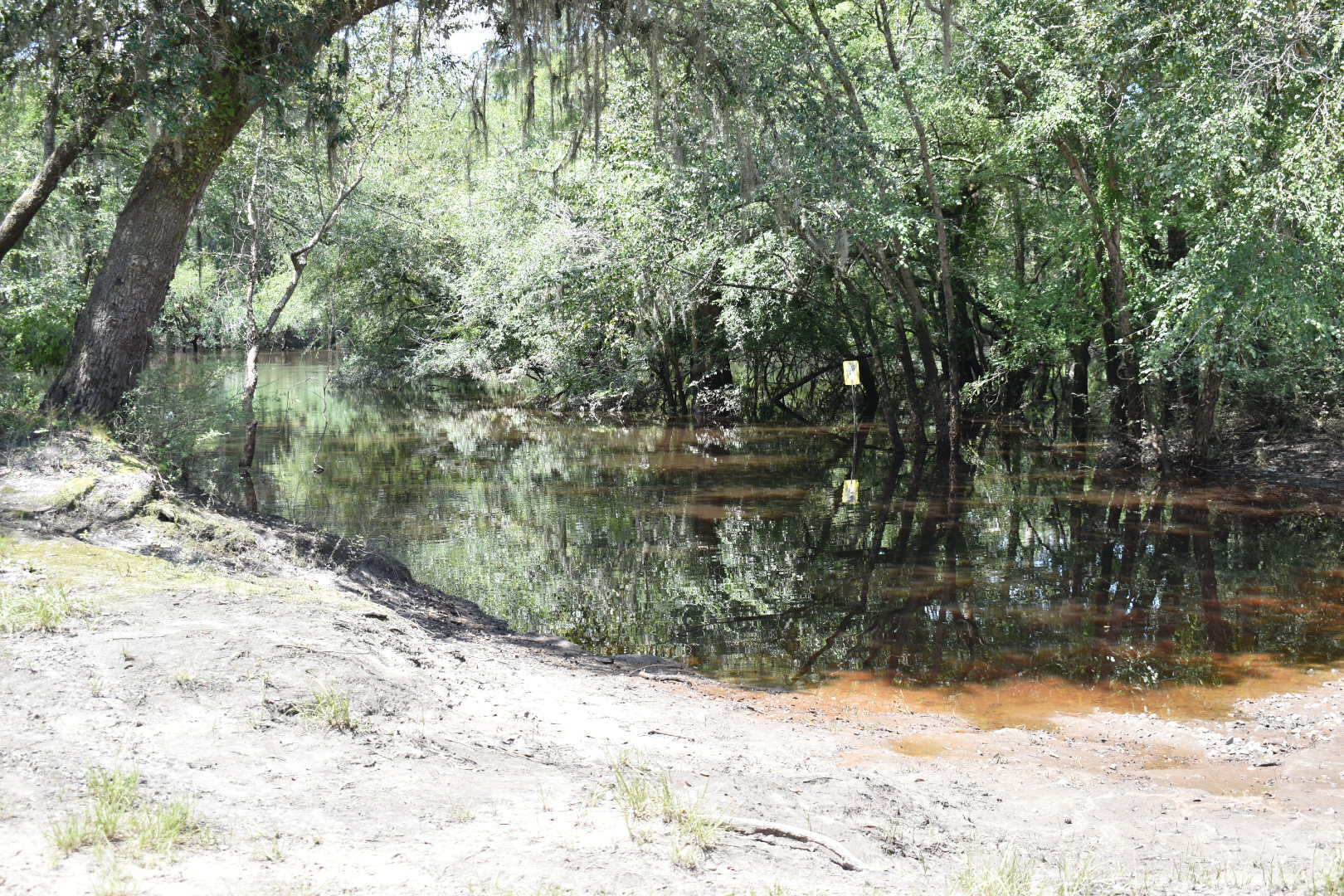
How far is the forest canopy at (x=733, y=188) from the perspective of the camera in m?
9.38

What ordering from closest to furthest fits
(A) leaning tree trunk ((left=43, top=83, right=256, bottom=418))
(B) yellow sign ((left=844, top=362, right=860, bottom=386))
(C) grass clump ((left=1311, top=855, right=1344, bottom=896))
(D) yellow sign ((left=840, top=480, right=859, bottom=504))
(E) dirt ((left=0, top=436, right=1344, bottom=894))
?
(E) dirt ((left=0, top=436, right=1344, bottom=894)) < (C) grass clump ((left=1311, top=855, right=1344, bottom=896)) < (A) leaning tree trunk ((left=43, top=83, right=256, bottom=418)) < (D) yellow sign ((left=840, top=480, right=859, bottom=504)) < (B) yellow sign ((left=844, top=362, right=860, bottom=386))

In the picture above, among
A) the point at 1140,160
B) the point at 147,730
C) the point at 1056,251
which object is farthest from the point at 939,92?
the point at 147,730

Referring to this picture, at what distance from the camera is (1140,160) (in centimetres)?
1349

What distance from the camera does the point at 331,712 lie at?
4438 millimetres

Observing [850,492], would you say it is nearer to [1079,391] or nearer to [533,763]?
[533,763]

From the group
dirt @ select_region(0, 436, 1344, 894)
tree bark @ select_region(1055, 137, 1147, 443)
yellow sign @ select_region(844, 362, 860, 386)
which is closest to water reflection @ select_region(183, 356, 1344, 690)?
dirt @ select_region(0, 436, 1344, 894)

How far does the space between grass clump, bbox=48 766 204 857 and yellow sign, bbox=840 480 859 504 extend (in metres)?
12.3

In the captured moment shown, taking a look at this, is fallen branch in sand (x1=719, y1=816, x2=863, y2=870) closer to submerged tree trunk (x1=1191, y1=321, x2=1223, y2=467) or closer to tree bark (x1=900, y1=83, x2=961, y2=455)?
submerged tree trunk (x1=1191, y1=321, x2=1223, y2=467)

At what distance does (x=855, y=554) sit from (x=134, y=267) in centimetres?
808

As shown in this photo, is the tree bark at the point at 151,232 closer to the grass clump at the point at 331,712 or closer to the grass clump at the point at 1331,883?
the grass clump at the point at 331,712

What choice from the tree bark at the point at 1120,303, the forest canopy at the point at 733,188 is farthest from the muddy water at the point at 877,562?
the forest canopy at the point at 733,188

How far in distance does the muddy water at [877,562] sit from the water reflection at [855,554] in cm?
4

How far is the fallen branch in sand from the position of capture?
12.0ft

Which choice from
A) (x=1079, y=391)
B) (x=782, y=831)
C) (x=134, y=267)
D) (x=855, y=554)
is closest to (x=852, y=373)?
(x=855, y=554)
